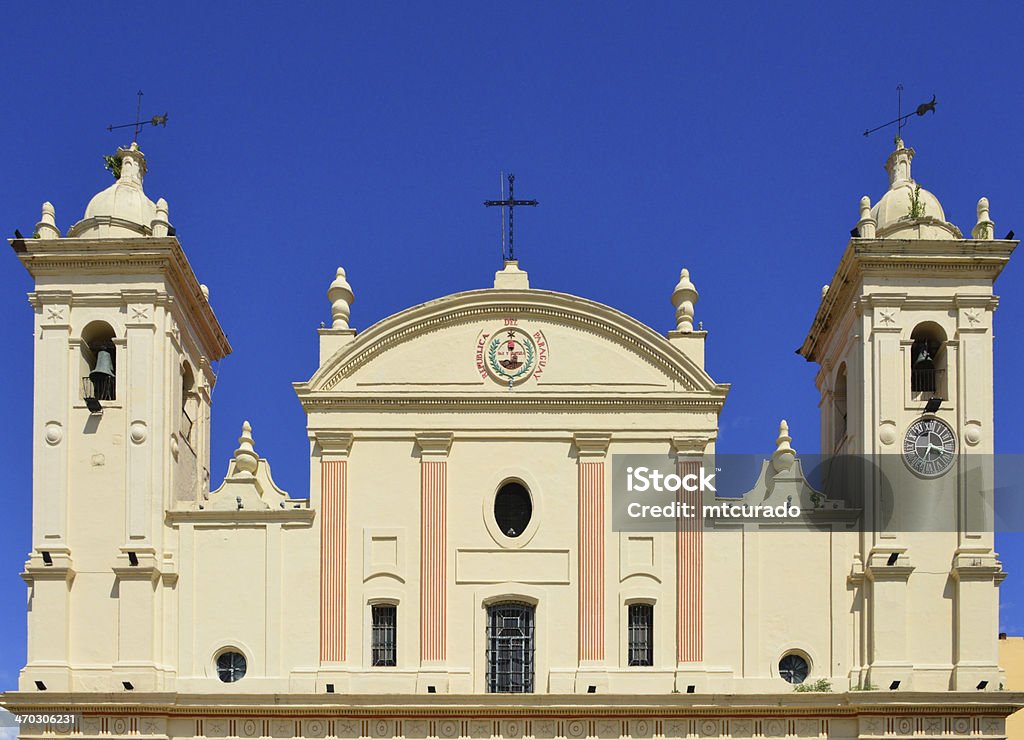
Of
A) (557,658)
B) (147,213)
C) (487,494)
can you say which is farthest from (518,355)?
(147,213)

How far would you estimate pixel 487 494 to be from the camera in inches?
1387

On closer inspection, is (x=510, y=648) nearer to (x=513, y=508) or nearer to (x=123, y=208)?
(x=513, y=508)

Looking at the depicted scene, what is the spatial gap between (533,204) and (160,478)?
9.59m

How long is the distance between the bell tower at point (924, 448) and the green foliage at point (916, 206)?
0.25 meters

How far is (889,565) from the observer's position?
112 ft

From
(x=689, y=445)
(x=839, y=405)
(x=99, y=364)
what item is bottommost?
(x=689, y=445)

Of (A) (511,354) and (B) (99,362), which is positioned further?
(A) (511,354)

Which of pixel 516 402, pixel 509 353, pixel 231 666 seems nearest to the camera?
pixel 231 666

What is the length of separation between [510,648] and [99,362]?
388 inches

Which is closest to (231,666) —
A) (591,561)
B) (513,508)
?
(513,508)

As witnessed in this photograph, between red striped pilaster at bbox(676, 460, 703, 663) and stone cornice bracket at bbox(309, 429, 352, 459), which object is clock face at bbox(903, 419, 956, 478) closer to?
red striped pilaster at bbox(676, 460, 703, 663)

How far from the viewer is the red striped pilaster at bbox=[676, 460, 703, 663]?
3441 cm

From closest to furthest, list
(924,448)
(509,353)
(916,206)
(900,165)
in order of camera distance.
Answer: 1. (924,448)
2. (509,353)
3. (916,206)
4. (900,165)

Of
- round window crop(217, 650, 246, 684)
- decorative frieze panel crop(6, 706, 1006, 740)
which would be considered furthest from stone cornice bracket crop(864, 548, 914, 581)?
round window crop(217, 650, 246, 684)
